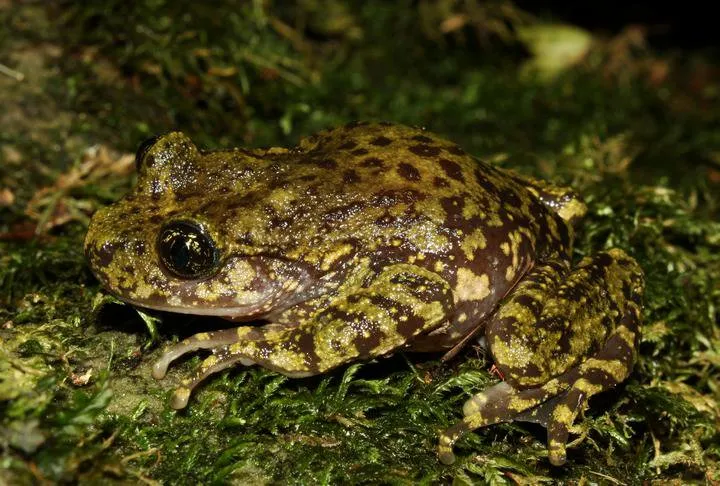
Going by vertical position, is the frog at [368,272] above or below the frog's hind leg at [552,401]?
above

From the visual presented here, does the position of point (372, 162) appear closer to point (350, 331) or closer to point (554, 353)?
point (350, 331)

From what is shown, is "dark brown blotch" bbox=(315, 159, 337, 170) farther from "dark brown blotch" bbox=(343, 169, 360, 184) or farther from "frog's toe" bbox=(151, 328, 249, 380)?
"frog's toe" bbox=(151, 328, 249, 380)

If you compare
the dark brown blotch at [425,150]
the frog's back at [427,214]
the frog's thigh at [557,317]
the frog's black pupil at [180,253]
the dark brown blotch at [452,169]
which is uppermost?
the dark brown blotch at [425,150]

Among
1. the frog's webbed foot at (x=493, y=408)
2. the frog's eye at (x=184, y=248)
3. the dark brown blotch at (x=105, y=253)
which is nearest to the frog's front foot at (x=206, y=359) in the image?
the frog's eye at (x=184, y=248)

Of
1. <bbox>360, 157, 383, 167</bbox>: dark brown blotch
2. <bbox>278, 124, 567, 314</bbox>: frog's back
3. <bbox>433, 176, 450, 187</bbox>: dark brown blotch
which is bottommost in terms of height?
<bbox>278, 124, 567, 314</bbox>: frog's back

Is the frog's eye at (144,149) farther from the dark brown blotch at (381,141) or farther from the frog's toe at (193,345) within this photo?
the dark brown blotch at (381,141)

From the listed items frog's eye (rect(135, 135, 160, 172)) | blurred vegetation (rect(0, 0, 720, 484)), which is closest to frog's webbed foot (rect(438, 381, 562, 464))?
blurred vegetation (rect(0, 0, 720, 484))
